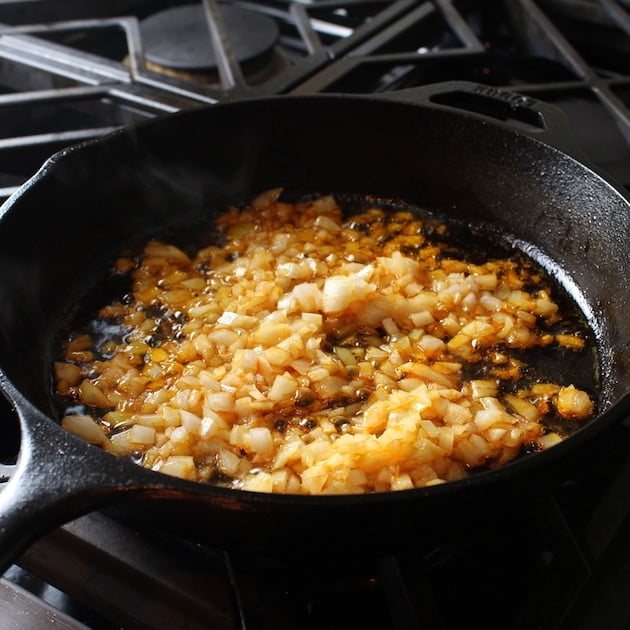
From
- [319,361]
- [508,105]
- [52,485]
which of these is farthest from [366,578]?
[508,105]

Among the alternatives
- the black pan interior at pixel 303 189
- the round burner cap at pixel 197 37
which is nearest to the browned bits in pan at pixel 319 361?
the black pan interior at pixel 303 189

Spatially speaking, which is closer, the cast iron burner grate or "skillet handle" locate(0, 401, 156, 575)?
"skillet handle" locate(0, 401, 156, 575)

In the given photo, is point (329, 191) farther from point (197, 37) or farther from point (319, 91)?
point (197, 37)

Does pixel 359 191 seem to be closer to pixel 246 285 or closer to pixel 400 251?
pixel 400 251

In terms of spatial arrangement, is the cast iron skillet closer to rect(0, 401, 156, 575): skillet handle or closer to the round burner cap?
rect(0, 401, 156, 575): skillet handle

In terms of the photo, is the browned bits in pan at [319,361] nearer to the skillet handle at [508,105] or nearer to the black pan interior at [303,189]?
the black pan interior at [303,189]

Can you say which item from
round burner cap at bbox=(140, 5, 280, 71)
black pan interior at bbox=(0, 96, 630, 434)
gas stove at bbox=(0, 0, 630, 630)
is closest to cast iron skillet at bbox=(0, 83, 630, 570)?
black pan interior at bbox=(0, 96, 630, 434)
